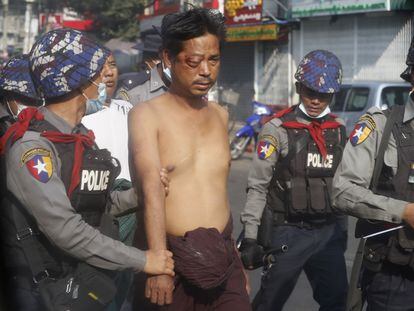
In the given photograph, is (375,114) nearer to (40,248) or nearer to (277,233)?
(277,233)

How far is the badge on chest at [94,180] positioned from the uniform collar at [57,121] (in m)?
0.20

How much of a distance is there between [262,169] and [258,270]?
2.96 meters

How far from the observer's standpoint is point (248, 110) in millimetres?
23953

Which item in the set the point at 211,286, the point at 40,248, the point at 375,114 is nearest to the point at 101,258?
the point at 40,248

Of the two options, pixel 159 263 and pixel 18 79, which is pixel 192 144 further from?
pixel 18 79

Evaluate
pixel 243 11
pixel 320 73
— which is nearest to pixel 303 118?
pixel 320 73

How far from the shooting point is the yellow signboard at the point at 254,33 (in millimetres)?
22578

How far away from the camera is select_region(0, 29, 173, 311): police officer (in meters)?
2.91

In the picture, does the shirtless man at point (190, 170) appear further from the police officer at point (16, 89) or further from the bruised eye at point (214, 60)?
the police officer at point (16, 89)

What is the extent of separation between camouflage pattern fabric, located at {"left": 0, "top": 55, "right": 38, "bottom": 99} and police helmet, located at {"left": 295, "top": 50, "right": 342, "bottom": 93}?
1.53 meters

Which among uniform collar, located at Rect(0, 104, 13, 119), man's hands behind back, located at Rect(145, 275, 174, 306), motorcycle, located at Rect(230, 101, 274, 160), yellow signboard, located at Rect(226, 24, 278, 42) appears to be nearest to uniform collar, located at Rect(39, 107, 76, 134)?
man's hands behind back, located at Rect(145, 275, 174, 306)

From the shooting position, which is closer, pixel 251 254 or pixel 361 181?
pixel 361 181

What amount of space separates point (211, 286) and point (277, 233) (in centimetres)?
138

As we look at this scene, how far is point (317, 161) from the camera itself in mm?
4551
